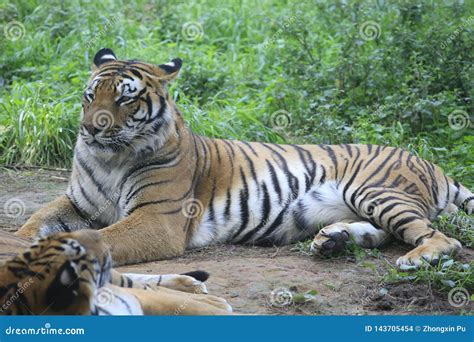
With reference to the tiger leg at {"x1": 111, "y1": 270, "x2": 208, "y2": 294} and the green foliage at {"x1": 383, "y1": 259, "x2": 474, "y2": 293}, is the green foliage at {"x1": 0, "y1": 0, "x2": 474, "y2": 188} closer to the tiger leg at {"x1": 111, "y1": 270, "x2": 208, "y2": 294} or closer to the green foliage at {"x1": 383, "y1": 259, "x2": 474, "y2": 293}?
the green foliage at {"x1": 383, "y1": 259, "x2": 474, "y2": 293}

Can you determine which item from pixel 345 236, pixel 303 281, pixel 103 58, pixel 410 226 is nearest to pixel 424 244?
pixel 410 226

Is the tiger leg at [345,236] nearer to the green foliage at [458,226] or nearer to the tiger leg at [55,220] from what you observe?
the green foliage at [458,226]

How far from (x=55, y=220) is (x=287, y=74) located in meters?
4.11

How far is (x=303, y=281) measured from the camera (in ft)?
19.1

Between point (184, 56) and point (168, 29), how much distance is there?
116 centimetres

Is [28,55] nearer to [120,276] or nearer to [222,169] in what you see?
[222,169]

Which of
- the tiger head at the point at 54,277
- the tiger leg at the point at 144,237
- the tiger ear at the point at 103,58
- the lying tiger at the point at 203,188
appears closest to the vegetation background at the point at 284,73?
the lying tiger at the point at 203,188

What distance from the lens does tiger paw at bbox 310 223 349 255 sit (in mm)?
6352

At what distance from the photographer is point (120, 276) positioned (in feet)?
15.6

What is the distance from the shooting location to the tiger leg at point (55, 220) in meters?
6.72

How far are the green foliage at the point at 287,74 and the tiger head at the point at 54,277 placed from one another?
Result: 4.83 metres

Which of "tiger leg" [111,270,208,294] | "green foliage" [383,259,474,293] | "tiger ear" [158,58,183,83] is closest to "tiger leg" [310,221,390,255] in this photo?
"green foliage" [383,259,474,293]

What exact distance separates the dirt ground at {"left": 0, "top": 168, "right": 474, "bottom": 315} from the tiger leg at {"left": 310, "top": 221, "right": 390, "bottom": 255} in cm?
8

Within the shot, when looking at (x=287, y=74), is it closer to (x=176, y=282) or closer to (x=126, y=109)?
(x=126, y=109)
